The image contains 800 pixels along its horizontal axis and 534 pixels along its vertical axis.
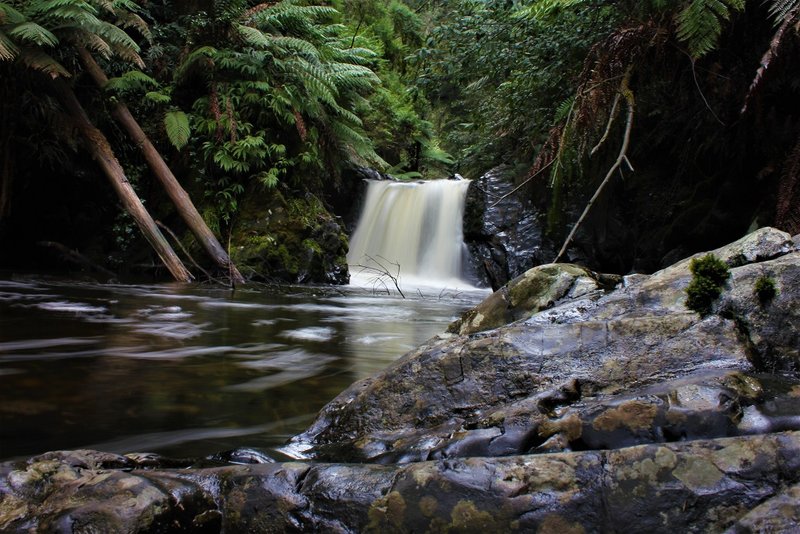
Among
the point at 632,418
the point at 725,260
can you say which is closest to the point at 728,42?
the point at 725,260

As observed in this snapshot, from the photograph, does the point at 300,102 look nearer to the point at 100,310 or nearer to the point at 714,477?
the point at 100,310

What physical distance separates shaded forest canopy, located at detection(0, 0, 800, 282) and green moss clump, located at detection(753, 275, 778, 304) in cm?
210

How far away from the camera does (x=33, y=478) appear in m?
1.46

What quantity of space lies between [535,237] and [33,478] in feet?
28.1

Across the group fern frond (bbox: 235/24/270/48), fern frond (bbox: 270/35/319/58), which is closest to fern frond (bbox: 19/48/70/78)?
fern frond (bbox: 235/24/270/48)

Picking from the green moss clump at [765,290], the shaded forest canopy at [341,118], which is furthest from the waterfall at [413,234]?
the green moss clump at [765,290]

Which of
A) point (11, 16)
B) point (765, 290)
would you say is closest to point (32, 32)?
point (11, 16)

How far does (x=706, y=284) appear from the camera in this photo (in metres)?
2.12

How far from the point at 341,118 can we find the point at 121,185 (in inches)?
190

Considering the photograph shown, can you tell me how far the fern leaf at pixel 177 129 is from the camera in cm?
856

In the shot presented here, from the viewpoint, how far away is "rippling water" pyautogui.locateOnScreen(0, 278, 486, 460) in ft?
7.54

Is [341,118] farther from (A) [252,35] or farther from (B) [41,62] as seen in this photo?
(B) [41,62]

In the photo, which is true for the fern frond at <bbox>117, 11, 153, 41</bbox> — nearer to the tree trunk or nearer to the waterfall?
the tree trunk

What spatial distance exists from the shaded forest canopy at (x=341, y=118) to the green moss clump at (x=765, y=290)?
Answer: 2.10 meters
